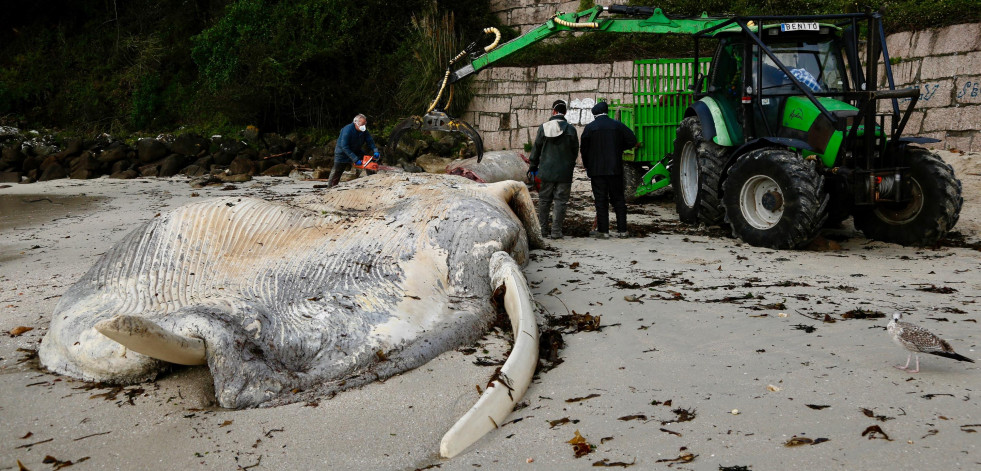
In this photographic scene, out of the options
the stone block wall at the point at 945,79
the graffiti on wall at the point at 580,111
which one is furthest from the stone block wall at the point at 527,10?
the stone block wall at the point at 945,79

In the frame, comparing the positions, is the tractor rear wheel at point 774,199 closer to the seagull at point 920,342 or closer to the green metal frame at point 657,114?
the green metal frame at point 657,114

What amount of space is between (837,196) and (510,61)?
38.9ft

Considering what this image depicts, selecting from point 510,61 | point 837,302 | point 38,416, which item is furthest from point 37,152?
point 837,302

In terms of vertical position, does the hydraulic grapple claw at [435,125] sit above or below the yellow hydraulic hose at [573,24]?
Result: below

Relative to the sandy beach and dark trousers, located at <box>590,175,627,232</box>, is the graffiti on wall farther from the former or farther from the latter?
the sandy beach

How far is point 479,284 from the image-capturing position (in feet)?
15.4

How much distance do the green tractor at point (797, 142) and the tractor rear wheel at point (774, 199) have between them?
0.01 metres

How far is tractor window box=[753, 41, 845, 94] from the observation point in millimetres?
8367

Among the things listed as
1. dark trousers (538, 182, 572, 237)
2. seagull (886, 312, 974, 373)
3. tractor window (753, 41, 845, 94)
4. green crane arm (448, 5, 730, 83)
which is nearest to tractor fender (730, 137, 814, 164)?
tractor window (753, 41, 845, 94)

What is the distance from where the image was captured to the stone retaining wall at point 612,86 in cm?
1164

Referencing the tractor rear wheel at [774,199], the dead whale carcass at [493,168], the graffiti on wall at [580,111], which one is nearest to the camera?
the tractor rear wheel at [774,199]

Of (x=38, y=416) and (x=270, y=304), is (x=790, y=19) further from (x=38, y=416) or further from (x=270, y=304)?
(x=38, y=416)

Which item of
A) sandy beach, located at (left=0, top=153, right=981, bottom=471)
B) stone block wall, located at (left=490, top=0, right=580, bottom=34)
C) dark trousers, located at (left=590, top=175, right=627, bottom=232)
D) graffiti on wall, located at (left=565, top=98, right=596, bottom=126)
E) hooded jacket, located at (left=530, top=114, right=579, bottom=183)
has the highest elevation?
stone block wall, located at (left=490, top=0, right=580, bottom=34)

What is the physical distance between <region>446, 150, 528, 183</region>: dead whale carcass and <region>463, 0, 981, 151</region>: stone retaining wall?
9.78ft
